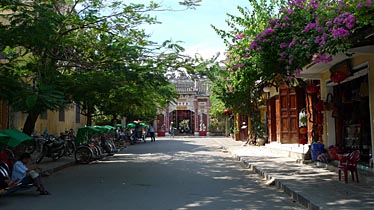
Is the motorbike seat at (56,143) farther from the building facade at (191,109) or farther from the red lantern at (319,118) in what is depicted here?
the building facade at (191,109)

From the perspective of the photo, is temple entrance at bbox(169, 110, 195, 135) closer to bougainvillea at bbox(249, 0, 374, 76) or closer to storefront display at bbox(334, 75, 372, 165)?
storefront display at bbox(334, 75, 372, 165)

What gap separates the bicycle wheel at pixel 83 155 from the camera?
56.8 feet

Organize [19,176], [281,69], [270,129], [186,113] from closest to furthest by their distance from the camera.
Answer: [19,176] → [281,69] → [270,129] → [186,113]

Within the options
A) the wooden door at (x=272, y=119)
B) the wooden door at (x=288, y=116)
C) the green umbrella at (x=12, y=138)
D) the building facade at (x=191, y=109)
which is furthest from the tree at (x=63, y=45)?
the building facade at (x=191, y=109)

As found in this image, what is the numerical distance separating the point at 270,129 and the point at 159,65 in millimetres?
11706

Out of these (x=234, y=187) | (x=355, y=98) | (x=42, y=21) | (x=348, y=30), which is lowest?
(x=234, y=187)

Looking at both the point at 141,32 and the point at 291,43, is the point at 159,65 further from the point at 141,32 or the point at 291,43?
the point at 291,43

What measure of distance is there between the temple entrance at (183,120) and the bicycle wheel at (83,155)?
3807 cm

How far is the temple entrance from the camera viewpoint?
56075mm

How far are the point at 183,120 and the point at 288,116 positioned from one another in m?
37.6

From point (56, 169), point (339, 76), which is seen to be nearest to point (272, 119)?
point (339, 76)

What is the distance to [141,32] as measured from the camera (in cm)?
1477

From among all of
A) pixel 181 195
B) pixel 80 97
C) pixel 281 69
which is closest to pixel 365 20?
pixel 281 69

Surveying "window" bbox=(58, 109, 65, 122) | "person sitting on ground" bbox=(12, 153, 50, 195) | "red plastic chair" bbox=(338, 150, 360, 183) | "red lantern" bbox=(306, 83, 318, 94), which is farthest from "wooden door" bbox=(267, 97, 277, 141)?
"person sitting on ground" bbox=(12, 153, 50, 195)
